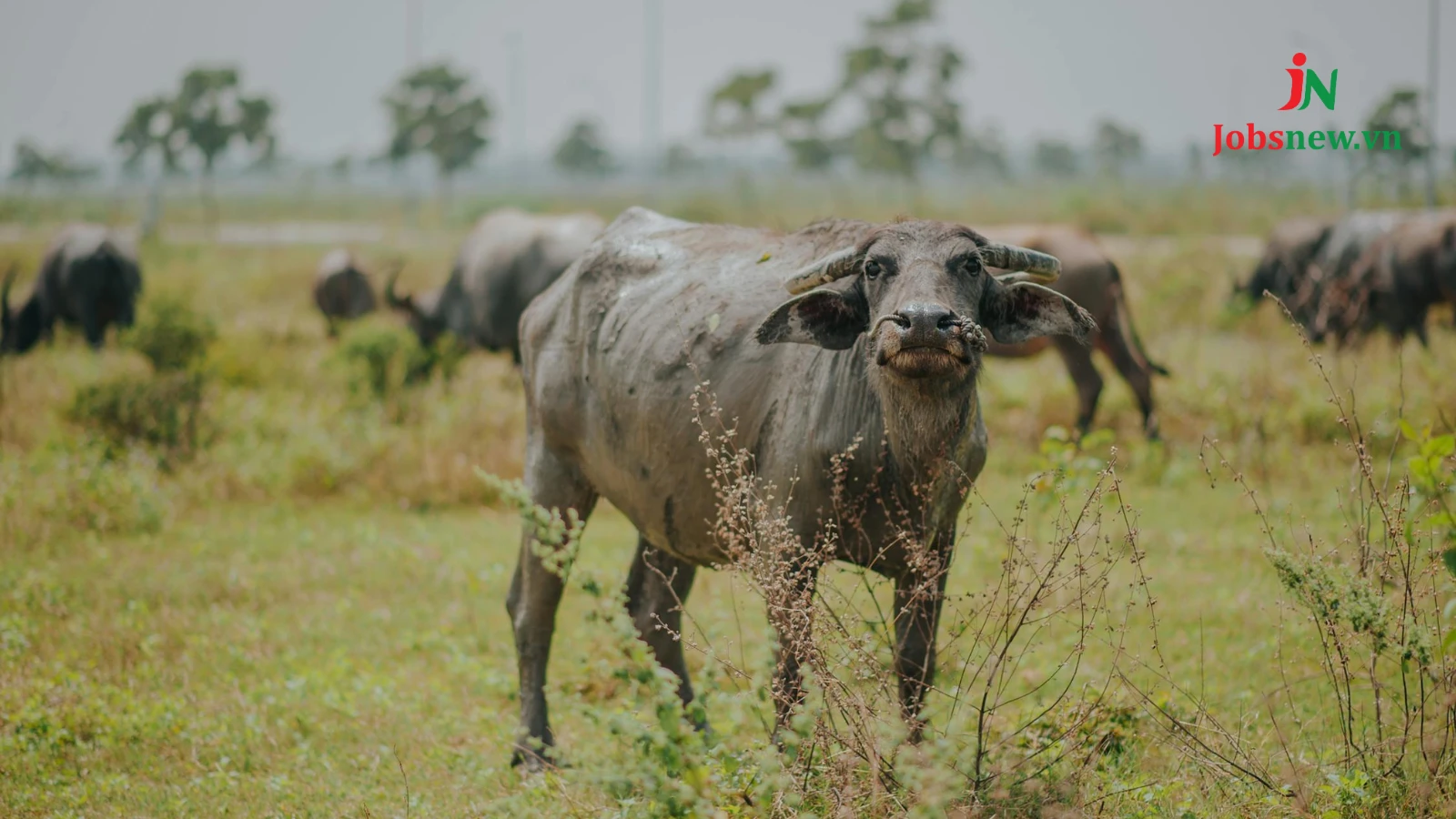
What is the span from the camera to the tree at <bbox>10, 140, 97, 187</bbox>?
5384cm

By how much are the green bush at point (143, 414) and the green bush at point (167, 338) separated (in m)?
1.32

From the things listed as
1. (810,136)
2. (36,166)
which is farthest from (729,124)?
(36,166)

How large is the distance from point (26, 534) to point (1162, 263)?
18176 mm

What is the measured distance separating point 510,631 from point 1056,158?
307ft

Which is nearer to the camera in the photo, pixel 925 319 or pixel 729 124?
pixel 925 319

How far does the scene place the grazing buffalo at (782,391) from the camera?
3.57 metres

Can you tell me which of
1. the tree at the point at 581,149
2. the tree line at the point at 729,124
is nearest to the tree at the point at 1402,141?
the tree line at the point at 729,124

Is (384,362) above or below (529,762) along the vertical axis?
above

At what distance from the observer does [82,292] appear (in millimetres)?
15367

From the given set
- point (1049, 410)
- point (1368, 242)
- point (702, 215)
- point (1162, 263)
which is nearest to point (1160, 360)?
point (1049, 410)

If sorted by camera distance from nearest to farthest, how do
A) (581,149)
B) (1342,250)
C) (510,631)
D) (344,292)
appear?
(510,631) < (1342,250) < (344,292) < (581,149)

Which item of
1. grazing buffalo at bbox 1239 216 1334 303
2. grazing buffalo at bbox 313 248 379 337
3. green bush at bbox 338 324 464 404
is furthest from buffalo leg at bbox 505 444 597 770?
grazing buffalo at bbox 313 248 379 337

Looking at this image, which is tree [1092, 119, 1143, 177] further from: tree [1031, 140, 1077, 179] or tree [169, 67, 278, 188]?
tree [169, 67, 278, 188]

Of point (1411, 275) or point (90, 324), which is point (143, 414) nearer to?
point (90, 324)
